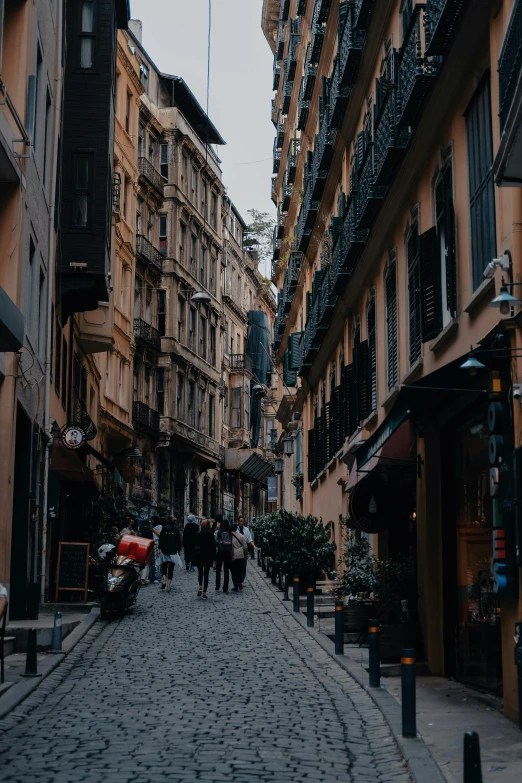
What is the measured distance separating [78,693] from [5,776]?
14.0 ft

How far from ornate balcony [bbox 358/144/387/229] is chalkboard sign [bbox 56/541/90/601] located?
7944 millimetres

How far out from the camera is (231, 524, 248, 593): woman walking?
2695cm

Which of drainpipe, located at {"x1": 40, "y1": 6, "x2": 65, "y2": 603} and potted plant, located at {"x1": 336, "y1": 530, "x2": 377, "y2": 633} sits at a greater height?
drainpipe, located at {"x1": 40, "y1": 6, "x2": 65, "y2": 603}

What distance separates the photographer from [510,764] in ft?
28.8

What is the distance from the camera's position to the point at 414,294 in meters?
16.9

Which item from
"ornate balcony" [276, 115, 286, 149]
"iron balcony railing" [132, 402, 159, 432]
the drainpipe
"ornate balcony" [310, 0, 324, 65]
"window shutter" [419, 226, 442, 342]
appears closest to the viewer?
"window shutter" [419, 226, 442, 342]

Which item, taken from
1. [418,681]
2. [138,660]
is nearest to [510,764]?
[418,681]

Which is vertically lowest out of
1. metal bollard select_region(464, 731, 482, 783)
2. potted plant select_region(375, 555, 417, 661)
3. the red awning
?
metal bollard select_region(464, 731, 482, 783)

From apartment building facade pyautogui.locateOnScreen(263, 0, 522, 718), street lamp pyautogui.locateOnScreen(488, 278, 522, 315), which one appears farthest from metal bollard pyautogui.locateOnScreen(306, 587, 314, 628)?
street lamp pyautogui.locateOnScreen(488, 278, 522, 315)

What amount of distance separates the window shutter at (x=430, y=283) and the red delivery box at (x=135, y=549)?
8.21 meters

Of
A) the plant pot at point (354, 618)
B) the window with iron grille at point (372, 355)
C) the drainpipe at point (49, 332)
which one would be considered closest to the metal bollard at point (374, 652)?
the plant pot at point (354, 618)

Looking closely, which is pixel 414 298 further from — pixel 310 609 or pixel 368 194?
pixel 310 609

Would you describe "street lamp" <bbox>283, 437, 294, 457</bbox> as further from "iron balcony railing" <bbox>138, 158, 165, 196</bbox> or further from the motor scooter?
the motor scooter

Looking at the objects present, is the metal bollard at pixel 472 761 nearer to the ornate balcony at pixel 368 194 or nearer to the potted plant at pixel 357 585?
the potted plant at pixel 357 585
